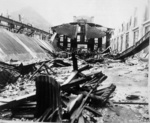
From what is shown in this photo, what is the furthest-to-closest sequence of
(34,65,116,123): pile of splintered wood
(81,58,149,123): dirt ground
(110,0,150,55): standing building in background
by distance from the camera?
A: 1. (110,0,150,55): standing building in background
2. (81,58,149,123): dirt ground
3. (34,65,116,123): pile of splintered wood

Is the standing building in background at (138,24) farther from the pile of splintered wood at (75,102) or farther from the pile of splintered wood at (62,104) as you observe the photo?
the pile of splintered wood at (62,104)

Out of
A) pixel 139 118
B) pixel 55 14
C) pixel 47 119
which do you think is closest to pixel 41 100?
pixel 47 119

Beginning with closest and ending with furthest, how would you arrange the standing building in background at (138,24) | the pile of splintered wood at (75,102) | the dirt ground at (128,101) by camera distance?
the pile of splintered wood at (75,102), the dirt ground at (128,101), the standing building in background at (138,24)

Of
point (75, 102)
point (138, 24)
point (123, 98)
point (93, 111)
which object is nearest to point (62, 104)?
point (75, 102)

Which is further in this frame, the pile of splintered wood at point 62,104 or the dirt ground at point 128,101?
the dirt ground at point 128,101

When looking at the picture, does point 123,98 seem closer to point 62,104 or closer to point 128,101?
point 128,101

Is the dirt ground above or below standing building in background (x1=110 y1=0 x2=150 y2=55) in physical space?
below

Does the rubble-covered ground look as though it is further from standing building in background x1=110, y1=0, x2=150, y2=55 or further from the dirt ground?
standing building in background x1=110, y1=0, x2=150, y2=55

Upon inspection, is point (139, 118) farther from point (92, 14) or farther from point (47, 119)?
point (92, 14)

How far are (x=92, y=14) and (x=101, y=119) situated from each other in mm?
2066

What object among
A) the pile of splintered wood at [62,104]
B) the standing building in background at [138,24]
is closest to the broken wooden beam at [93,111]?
the pile of splintered wood at [62,104]

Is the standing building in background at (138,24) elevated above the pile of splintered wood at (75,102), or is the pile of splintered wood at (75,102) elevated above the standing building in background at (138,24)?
the standing building in background at (138,24)

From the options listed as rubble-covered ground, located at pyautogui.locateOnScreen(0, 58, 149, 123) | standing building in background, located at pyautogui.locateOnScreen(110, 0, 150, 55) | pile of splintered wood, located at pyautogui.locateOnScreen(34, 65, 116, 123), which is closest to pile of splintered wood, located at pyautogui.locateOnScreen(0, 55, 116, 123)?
pile of splintered wood, located at pyautogui.locateOnScreen(34, 65, 116, 123)

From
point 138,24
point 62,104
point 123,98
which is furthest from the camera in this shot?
point 138,24
